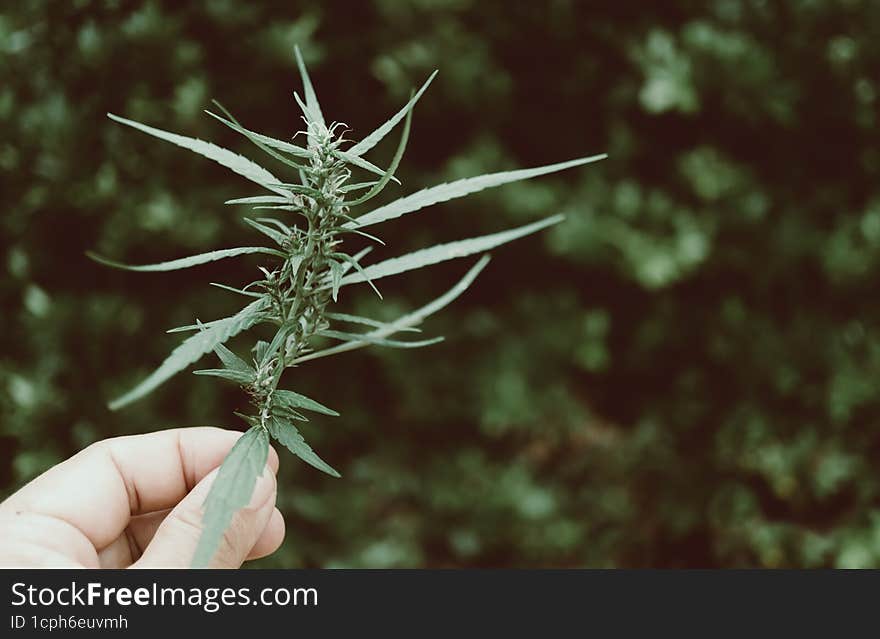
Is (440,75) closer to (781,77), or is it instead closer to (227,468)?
(781,77)

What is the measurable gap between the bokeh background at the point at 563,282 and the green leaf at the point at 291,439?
1130 millimetres

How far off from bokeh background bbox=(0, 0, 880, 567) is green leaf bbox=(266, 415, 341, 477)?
1.13 meters

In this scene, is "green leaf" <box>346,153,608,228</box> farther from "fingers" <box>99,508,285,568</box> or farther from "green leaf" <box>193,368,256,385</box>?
"fingers" <box>99,508,285,568</box>

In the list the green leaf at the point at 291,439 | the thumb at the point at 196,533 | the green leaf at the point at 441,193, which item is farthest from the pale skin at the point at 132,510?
the green leaf at the point at 441,193

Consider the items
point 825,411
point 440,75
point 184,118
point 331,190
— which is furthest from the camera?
point 825,411

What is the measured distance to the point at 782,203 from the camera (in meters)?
2.31

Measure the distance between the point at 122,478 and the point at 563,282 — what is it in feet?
4.82

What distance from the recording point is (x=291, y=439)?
90cm

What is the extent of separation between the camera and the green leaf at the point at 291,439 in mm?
880

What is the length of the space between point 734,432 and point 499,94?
125 centimetres

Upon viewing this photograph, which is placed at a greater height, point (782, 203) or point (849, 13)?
point (849, 13)

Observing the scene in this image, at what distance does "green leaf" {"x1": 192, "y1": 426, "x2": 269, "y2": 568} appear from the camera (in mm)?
763

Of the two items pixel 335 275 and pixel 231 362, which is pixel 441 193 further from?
pixel 231 362

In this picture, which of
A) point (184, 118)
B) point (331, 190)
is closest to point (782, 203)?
point (184, 118)
